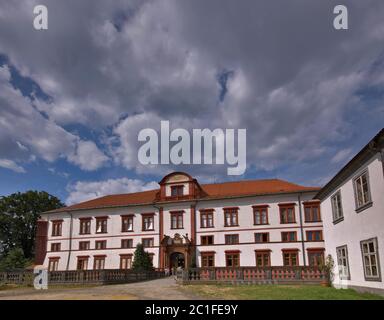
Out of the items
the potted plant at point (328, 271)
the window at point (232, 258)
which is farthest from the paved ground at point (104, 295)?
the window at point (232, 258)

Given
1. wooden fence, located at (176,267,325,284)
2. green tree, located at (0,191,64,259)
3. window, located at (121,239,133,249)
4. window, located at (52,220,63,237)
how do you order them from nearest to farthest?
wooden fence, located at (176,267,325,284)
window, located at (121,239,133,249)
window, located at (52,220,63,237)
green tree, located at (0,191,64,259)

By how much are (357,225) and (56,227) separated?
3681 centimetres

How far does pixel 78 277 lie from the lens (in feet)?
79.6

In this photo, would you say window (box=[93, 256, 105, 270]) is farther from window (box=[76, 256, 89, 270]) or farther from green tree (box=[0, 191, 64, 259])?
green tree (box=[0, 191, 64, 259])

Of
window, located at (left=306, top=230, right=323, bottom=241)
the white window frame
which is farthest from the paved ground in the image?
window, located at (left=306, top=230, right=323, bottom=241)

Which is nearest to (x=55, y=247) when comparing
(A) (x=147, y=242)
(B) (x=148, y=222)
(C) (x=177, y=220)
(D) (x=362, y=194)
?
(A) (x=147, y=242)

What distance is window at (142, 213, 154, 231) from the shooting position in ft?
130

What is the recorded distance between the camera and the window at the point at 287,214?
35.1 meters

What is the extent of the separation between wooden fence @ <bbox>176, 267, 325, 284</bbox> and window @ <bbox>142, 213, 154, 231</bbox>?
15.2 metres

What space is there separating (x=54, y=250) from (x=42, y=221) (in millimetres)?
4156

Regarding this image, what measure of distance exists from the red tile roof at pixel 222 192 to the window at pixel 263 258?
5.82 meters

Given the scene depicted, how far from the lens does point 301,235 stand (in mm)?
34375
